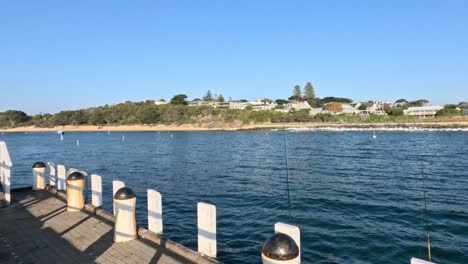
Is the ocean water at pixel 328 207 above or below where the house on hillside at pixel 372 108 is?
below

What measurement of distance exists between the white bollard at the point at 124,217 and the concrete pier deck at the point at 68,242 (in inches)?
7.3

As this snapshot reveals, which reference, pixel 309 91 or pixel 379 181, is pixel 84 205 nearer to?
pixel 379 181

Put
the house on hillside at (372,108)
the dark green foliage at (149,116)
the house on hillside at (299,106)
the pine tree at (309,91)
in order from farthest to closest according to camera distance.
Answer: the pine tree at (309,91), the house on hillside at (299,106), the dark green foliage at (149,116), the house on hillside at (372,108)

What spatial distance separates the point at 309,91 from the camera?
184 meters

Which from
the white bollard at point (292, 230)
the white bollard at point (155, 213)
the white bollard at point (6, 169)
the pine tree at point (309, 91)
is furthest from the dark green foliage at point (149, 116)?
the white bollard at point (292, 230)

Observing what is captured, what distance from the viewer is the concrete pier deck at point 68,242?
6.85 metres

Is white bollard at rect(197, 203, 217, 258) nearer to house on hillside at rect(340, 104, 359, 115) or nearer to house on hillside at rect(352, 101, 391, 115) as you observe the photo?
house on hillside at rect(340, 104, 359, 115)

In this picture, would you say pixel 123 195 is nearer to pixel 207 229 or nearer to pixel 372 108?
pixel 207 229

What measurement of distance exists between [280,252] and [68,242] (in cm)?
578

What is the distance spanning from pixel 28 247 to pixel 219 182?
58.2ft

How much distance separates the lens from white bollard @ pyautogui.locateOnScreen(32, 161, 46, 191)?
13868 mm

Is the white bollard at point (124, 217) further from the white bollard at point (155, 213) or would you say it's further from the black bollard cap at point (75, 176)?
the black bollard cap at point (75, 176)

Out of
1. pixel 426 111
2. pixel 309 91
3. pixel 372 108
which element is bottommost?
pixel 426 111

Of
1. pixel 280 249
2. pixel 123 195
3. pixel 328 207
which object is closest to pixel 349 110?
pixel 328 207
